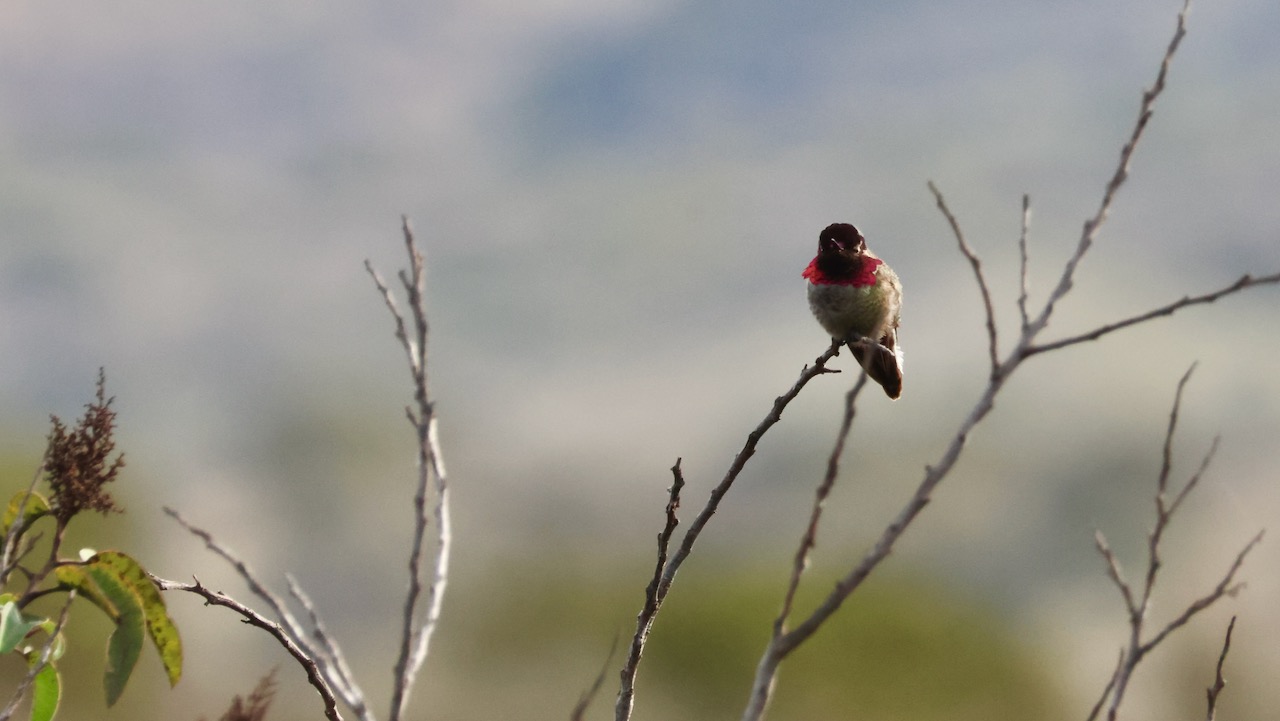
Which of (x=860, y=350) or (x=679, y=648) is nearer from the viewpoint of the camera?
(x=860, y=350)

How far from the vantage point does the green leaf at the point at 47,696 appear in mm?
1922

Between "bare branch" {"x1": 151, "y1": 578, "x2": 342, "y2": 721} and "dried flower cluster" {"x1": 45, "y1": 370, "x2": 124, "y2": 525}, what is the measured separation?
169 mm

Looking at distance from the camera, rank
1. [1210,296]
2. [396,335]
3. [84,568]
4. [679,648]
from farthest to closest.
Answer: [679,648] → [396,335] → [84,568] → [1210,296]

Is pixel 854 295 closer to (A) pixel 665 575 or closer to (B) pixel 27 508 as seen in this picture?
(A) pixel 665 575

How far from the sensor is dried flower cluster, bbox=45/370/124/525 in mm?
1784

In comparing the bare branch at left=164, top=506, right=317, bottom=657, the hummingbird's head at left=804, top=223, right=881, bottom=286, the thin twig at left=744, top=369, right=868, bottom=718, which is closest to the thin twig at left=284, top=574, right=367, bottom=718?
the bare branch at left=164, top=506, right=317, bottom=657

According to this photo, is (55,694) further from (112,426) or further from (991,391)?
(991,391)

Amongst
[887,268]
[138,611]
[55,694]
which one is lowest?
[55,694]

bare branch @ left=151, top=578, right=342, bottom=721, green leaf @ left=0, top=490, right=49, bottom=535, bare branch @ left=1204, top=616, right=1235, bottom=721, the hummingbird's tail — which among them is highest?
the hummingbird's tail

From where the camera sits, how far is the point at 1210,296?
162 centimetres

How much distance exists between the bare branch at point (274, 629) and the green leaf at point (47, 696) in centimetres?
28

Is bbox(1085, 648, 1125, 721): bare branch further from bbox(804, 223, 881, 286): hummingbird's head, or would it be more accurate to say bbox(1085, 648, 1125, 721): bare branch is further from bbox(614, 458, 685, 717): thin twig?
bbox(804, 223, 881, 286): hummingbird's head

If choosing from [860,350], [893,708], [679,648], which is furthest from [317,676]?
[679,648]

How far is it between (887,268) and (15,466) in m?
23.0
